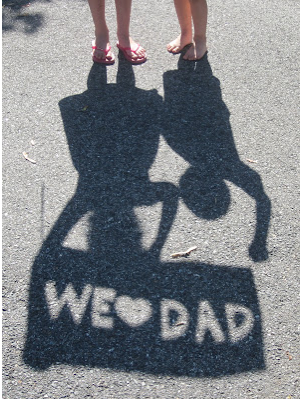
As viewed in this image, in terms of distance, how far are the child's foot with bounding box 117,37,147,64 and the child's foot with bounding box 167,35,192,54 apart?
0.25 m

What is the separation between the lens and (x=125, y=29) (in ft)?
14.6

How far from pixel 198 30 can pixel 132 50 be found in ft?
1.95

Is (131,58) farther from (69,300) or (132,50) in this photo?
(69,300)

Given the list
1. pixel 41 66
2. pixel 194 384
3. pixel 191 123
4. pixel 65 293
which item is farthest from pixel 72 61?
pixel 194 384

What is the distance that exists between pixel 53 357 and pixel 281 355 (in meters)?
1.11

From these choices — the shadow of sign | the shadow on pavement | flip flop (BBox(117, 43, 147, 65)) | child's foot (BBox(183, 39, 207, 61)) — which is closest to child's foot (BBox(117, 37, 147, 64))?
flip flop (BBox(117, 43, 147, 65))

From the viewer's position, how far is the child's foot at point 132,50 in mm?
4469

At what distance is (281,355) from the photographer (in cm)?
249

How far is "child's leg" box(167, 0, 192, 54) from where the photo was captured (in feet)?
14.3

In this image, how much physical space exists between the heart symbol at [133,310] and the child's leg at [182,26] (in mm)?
2660

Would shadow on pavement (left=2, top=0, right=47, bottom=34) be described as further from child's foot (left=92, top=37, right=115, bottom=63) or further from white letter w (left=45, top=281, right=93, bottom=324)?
white letter w (left=45, top=281, right=93, bottom=324)

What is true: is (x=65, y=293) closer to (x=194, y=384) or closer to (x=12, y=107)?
(x=194, y=384)

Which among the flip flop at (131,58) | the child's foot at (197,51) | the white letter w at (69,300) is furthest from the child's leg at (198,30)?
the white letter w at (69,300)

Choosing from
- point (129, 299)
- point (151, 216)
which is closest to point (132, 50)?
point (151, 216)
